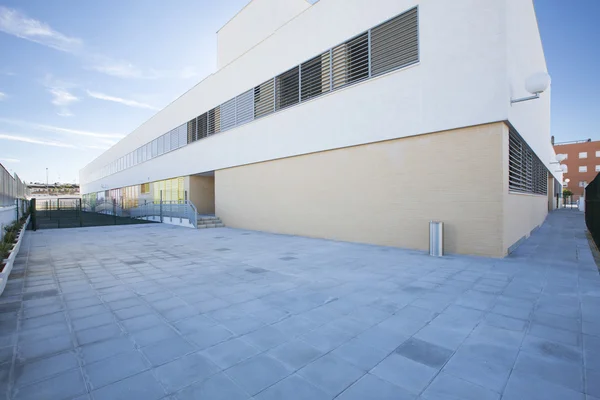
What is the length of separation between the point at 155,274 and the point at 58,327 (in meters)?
2.46

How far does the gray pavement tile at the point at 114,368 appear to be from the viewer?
2.20 m

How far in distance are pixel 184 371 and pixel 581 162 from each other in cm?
7129

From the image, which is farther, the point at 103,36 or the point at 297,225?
the point at 103,36

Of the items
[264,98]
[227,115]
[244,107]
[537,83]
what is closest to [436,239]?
[537,83]

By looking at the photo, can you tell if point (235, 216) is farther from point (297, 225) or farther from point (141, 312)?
point (141, 312)

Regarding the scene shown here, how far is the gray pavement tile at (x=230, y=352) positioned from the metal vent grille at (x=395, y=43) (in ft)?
27.1

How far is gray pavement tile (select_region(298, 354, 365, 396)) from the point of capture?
6.86 ft

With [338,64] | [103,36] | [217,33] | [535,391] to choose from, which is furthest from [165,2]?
[535,391]

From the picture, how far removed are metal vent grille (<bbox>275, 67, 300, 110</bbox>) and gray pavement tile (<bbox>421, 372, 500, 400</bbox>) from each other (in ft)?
35.6

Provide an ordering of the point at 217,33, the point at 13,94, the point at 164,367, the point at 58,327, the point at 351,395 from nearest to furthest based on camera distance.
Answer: the point at 351,395, the point at 164,367, the point at 58,327, the point at 13,94, the point at 217,33

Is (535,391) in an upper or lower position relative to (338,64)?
lower

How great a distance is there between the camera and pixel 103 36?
13.4 m

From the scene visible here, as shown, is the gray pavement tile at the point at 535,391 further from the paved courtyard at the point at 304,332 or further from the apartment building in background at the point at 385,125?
the apartment building in background at the point at 385,125

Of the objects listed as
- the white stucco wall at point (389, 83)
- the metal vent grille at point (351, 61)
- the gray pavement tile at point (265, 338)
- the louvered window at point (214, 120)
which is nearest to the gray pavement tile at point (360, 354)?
the gray pavement tile at point (265, 338)
